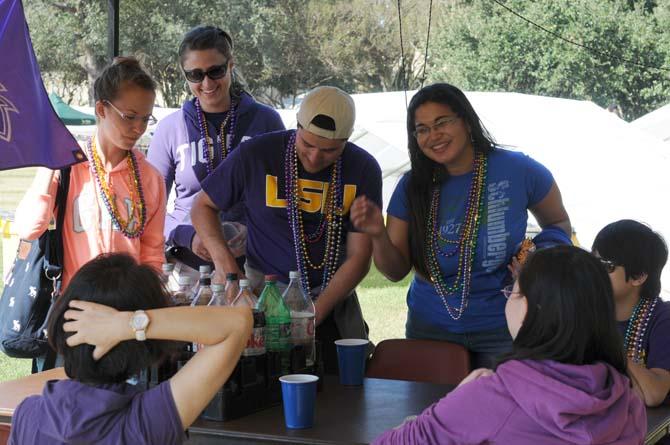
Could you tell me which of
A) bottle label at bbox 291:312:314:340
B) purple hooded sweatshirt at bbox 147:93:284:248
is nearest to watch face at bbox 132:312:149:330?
bottle label at bbox 291:312:314:340

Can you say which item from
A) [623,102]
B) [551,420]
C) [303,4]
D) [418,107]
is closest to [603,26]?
[623,102]

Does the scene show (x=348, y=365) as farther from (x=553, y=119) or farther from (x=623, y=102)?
(x=623, y=102)

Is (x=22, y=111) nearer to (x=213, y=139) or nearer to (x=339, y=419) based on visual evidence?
(x=213, y=139)

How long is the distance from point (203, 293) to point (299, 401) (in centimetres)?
50

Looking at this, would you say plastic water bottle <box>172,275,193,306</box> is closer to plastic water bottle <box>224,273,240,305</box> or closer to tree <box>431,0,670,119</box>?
plastic water bottle <box>224,273,240,305</box>

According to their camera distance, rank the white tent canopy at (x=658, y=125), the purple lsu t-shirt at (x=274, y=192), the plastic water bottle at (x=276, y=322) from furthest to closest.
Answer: the white tent canopy at (x=658, y=125) < the purple lsu t-shirt at (x=274, y=192) < the plastic water bottle at (x=276, y=322)

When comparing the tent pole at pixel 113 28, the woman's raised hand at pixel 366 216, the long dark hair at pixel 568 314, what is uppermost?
the tent pole at pixel 113 28

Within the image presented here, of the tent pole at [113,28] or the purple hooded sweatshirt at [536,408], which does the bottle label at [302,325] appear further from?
the tent pole at [113,28]

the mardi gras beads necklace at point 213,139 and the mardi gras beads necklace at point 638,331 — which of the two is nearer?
the mardi gras beads necklace at point 638,331

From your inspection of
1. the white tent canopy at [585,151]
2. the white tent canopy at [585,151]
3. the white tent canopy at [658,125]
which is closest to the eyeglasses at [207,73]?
the white tent canopy at [585,151]

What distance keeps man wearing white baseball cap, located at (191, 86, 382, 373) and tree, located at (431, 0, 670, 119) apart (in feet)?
55.6

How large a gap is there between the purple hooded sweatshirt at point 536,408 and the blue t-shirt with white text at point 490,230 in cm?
119

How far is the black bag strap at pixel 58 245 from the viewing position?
2832 mm

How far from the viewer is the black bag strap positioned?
111 inches
